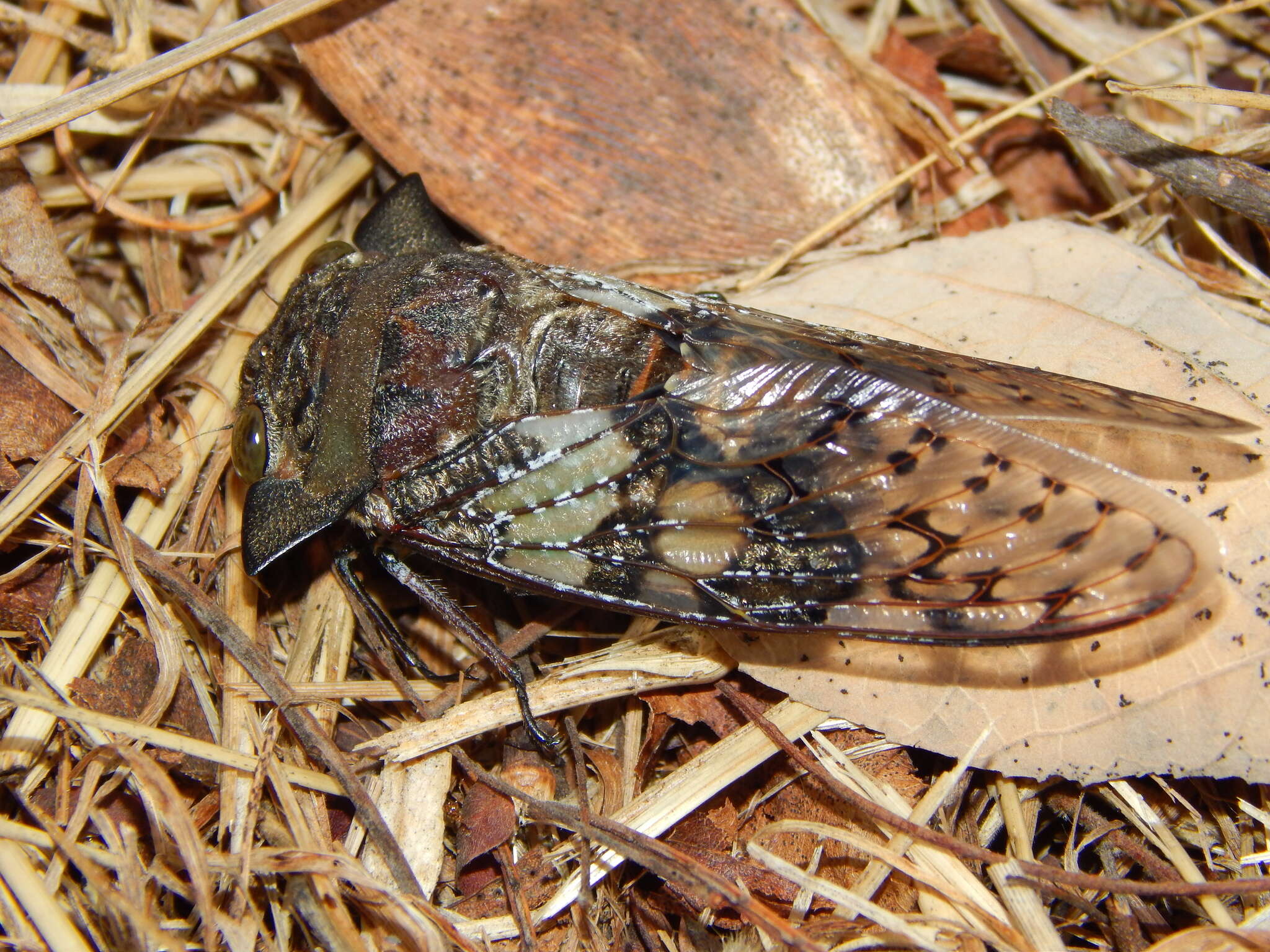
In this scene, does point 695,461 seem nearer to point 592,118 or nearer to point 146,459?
point 592,118

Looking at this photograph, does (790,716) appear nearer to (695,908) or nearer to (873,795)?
(873,795)

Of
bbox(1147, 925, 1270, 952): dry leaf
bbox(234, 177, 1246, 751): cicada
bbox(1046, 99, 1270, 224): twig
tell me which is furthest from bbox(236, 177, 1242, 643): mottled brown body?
bbox(1046, 99, 1270, 224): twig

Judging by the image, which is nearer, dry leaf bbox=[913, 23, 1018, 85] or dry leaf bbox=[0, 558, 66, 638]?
dry leaf bbox=[0, 558, 66, 638]

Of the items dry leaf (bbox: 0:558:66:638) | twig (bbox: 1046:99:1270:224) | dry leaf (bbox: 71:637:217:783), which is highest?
dry leaf (bbox: 0:558:66:638)

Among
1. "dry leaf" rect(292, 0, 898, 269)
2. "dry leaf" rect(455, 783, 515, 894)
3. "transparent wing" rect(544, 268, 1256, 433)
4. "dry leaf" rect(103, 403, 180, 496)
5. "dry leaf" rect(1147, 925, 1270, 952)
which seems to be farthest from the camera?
"dry leaf" rect(292, 0, 898, 269)

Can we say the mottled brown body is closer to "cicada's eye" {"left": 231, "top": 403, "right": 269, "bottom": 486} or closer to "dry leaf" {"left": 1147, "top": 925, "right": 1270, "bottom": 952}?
Result: "cicada's eye" {"left": 231, "top": 403, "right": 269, "bottom": 486}

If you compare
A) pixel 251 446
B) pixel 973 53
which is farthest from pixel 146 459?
pixel 973 53

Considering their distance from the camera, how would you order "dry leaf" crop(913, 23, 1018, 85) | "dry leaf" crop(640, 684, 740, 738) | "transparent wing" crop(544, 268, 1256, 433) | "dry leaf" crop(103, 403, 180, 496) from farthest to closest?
1. "dry leaf" crop(913, 23, 1018, 85)
2. "dry leaf" crop(103, 403, 180, 496)
3. "dry leaf" crop(640, 684, 740, 738)
4. "transparent wing" crop(544, 268, 1256, 433)

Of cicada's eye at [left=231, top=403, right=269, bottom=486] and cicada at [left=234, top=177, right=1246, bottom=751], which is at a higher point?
cicada's eye at [left=231, top=403, right=269, bottom=486]
